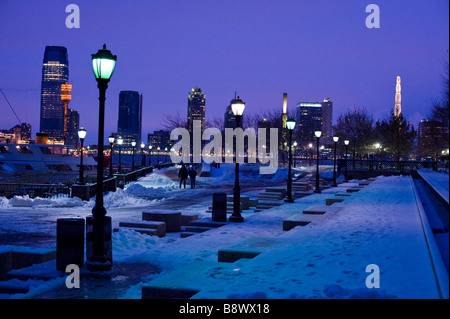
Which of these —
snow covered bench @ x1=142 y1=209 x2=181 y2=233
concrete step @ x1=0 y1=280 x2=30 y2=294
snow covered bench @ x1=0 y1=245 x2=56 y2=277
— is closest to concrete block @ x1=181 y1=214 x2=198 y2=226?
snow covered bench @ x1=142 y1=209 x2=181 y2=233

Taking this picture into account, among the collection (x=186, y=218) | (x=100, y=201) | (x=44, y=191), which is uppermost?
(x=100, y=201)

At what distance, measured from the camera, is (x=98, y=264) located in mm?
7980

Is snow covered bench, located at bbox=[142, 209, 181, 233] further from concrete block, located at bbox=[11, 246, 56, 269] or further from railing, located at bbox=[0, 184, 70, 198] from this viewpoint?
railing, located at bbox=[0, 184, 70, 198]

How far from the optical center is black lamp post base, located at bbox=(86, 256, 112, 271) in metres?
7.96

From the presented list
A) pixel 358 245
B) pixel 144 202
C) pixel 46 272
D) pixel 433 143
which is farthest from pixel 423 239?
pixel 433 143

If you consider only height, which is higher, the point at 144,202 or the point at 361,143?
the point at 361,143

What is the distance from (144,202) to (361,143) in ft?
179

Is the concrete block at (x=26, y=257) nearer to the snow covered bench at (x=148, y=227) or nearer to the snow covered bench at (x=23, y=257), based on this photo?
the snow covered bench at (x=23, y=257)

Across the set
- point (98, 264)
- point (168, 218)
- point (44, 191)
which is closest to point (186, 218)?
point (168, 218)

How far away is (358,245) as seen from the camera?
6.73 m

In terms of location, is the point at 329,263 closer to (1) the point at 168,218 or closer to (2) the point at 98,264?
(2) the point at 98,264

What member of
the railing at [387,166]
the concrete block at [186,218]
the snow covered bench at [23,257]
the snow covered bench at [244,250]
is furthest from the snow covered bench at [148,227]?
the railing at [387,166]

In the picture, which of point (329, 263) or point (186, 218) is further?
point (186, 218)
